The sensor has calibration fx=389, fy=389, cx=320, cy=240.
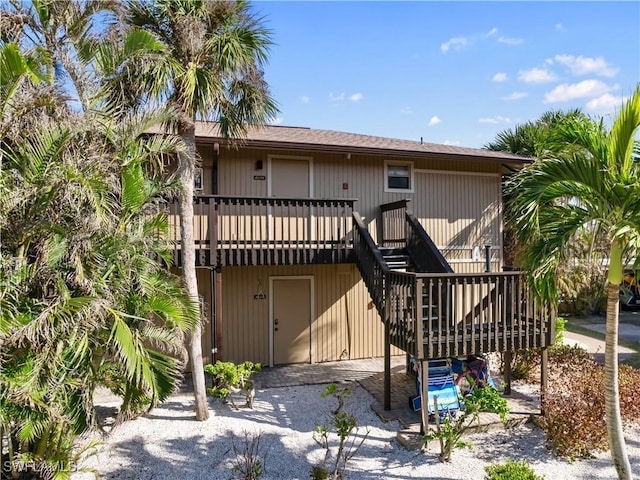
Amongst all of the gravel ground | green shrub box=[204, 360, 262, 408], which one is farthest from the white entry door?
the gravel ground

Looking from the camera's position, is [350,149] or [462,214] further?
[462,214]

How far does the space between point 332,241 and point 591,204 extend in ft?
17.3

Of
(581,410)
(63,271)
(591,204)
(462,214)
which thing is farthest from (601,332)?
(63,271)

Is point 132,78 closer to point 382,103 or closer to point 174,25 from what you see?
point 174,25

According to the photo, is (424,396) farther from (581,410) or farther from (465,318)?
(581,410)

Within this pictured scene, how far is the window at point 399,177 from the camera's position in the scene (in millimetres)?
10508

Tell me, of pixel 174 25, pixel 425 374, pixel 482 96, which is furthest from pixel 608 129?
pixel 482 96

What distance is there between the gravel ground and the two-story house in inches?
58.9

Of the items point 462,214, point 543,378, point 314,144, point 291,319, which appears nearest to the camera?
point 543,378

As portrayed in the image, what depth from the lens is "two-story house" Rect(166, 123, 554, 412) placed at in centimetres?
781

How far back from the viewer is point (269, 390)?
8.10 meters

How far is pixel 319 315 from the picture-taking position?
1011 centimetres

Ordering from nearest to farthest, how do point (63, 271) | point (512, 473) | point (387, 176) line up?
point (512, 473) < point (63, 271) < point (387, 176)

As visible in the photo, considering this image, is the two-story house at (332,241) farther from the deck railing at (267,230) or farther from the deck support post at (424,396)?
the deck support post at (424,396)
